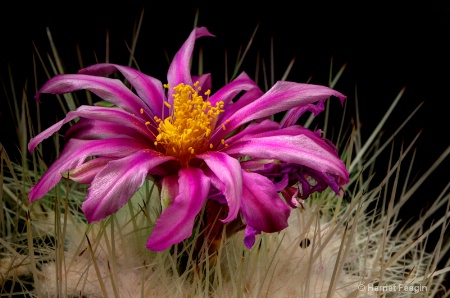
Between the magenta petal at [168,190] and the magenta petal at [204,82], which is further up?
the magenta petal at [204,82]

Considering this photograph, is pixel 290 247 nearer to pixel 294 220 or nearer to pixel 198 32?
pixel 294 220

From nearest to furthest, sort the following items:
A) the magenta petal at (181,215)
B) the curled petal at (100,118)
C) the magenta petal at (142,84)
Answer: the magenta petal at (181,215) → the curled petal at (100,118) → the magenta petal at (142,84)

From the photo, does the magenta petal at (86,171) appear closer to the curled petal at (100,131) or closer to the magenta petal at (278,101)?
the curled petal at (100,131)

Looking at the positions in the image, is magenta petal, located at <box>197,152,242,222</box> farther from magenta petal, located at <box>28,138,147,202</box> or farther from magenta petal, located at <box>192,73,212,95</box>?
magenta petal, located at <box>192,73,212,95</box>

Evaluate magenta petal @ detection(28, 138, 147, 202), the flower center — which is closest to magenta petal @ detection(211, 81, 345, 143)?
the flower center

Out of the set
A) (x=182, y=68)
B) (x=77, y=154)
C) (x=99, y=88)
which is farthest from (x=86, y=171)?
(x=182, y=68)

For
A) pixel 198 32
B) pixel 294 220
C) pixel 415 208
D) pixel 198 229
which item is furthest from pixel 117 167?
pixel 415 208

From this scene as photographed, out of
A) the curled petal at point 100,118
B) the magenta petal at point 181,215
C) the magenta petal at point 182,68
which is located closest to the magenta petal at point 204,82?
the magenta petal at point 182,68
